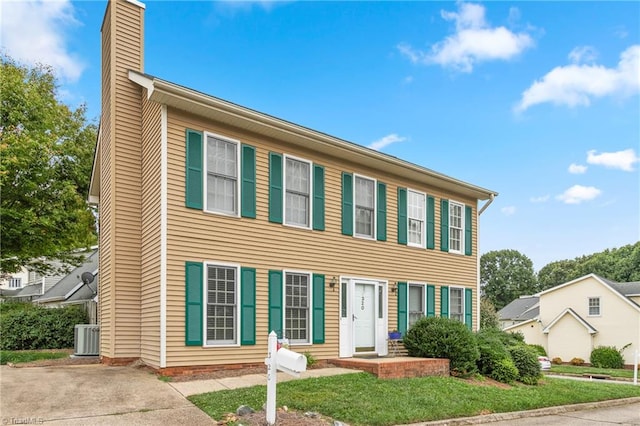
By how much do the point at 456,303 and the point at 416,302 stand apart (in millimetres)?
2189

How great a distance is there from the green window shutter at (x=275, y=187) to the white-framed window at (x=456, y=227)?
23.4 feet

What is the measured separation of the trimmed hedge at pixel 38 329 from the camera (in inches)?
708

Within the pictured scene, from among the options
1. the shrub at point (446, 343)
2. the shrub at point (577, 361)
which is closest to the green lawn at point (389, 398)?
the shrub at point (446, 343)

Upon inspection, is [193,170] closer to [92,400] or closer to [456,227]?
[92,400]

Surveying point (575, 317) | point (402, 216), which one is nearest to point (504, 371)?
point (402, 216)

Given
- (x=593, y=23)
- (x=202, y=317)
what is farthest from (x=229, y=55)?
(x=593, y=23)

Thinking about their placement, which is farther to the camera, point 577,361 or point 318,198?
point 577,361

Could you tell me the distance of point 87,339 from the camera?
45.6ft

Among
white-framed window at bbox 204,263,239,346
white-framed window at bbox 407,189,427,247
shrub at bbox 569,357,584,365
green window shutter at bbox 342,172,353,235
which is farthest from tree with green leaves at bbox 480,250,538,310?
white-framed window at bbox 204,263,239,346

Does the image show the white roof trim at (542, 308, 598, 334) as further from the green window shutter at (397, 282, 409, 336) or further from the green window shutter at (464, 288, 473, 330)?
the green window shutter at (397, 282, 409, 336)

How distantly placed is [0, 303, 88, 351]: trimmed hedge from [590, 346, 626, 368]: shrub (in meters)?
26.5

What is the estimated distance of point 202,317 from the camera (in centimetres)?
1115

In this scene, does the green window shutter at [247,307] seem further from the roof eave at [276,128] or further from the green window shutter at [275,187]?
the roof eave at [276,128]

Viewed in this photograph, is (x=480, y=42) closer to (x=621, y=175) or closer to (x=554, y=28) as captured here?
(x=554, y=28)
